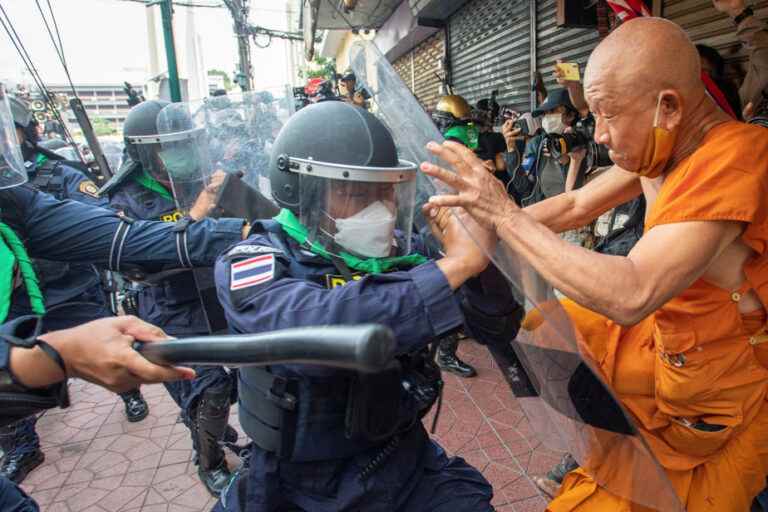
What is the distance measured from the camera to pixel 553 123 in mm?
4672

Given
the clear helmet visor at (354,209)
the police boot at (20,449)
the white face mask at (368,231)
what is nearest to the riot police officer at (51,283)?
the police boot at (20,449)

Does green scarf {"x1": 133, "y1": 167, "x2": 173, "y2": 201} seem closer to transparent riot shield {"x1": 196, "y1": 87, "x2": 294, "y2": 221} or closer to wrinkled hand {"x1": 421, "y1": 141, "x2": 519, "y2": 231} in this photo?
transparent riot shield {"x1": 196, "y1": 87, "x2": 294, "y2": 221}

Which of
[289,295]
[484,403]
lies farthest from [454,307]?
[484,403]

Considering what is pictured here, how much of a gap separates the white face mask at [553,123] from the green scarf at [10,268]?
4.10 m

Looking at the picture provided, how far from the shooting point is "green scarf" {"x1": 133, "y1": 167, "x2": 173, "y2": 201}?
126 inches

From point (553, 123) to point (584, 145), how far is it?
0.69 meters

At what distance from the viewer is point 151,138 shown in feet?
9.80

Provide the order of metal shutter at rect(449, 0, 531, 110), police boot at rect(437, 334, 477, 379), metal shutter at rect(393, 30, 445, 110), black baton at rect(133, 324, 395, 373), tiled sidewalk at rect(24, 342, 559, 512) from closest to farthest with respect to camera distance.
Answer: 1. black baton at rect(133, 324, 395, 373)
2. tiled sidewalk at rect(24, 342, 559, 512)
3. police boot at rect(437, 334, 477, 379)
4. metal shutter at rect(449, 0, 531, 110)
5. metal shutter at rect(393, 30, 445, 110)

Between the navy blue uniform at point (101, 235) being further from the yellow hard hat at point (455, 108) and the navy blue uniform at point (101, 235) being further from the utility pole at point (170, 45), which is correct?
the utility pole at point (170, 45)

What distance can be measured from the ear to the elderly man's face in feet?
0.07

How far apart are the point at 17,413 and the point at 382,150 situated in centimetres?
114

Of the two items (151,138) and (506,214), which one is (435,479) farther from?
(151,138)

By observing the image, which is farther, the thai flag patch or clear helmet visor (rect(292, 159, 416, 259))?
clear helmet visor (rect(292, 159, 416, 259))

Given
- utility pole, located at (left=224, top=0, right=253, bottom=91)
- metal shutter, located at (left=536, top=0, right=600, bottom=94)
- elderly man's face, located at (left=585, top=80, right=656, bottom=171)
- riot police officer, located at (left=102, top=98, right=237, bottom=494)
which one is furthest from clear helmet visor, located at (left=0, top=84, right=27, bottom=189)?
utility pole, located at (left=224, top=0, right=253, bottom=91)
